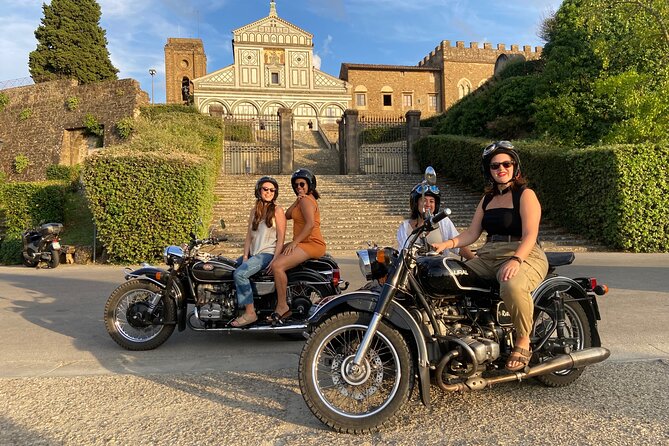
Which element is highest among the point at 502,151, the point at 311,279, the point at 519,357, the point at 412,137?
the point at 412,137

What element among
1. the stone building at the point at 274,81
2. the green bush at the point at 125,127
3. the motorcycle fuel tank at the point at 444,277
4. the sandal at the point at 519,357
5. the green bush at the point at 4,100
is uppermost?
the stone building at the point at 274,81

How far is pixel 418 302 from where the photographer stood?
3.09m

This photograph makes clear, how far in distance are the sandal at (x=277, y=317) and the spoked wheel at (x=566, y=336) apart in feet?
7.82

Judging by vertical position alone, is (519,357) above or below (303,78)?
below

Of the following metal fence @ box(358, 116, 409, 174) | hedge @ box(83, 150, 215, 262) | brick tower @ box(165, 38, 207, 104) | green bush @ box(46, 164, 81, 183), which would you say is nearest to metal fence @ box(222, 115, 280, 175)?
metal fence @ box(358, 116, 409, 174)

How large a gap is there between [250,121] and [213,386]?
2169 centimetres

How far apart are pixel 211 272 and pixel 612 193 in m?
11.0

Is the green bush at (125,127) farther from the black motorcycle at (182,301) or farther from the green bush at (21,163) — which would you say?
the black motorcycle at (182,301)

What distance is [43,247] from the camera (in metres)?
11.2

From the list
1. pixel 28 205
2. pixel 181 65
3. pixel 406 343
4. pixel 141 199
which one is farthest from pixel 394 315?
pixel 181 65

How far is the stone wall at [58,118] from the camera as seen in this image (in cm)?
2845

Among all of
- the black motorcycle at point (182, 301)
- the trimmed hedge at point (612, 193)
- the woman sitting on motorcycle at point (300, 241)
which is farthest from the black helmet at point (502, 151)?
the trimmed hedge at point (612, 193)

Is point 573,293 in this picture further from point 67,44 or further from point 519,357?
point 67,44

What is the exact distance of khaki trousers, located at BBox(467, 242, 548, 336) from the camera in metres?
2.98
